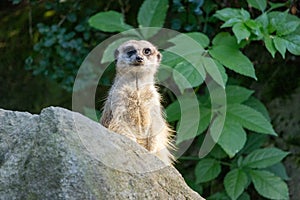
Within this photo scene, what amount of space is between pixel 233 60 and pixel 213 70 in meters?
0.19

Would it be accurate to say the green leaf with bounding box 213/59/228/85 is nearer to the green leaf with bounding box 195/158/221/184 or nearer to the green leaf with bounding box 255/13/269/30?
the green leaf with bounding box 255/13/269/30

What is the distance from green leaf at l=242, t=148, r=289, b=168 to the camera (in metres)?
3.97

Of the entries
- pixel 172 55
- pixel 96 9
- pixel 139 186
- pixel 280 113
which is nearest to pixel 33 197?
pixel 139 186

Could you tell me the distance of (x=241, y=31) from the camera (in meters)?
3.54

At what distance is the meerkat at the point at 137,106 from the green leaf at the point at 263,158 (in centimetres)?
96

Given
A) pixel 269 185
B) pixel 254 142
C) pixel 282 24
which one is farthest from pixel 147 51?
pixel 254 142

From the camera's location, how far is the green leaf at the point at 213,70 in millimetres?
3529

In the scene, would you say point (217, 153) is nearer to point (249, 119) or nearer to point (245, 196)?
point (245, 196)

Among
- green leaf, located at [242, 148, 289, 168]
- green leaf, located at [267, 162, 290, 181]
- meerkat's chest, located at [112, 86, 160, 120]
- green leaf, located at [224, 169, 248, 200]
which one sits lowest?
green leaf, located at [267, 162, 290, 181]

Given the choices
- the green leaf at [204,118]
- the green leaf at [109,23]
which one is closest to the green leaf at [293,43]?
the green leaf at [204,118]

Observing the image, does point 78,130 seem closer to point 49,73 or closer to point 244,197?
point 244,197

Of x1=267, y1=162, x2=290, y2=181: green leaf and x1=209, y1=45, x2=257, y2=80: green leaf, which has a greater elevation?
x1=209, y1=45, x2=257, y2=80: green leaf

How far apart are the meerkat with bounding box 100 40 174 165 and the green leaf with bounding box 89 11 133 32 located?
0.88 m

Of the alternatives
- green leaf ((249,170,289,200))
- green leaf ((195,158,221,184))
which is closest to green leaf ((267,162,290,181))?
green leaf ((249,170,289,200))
